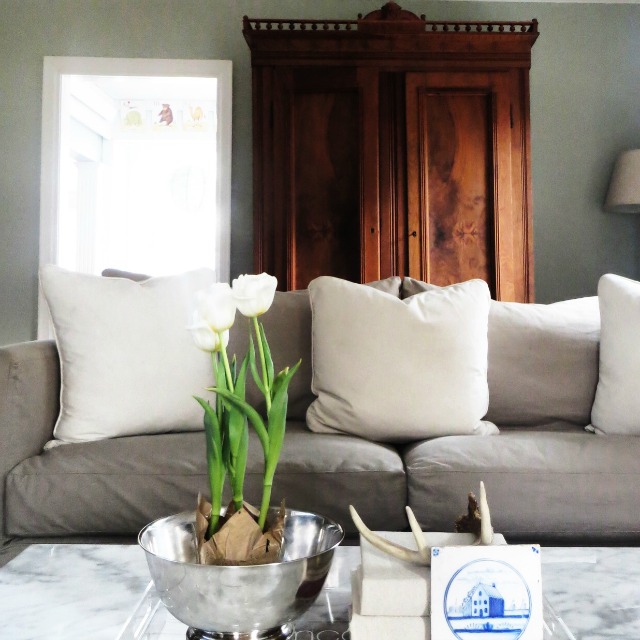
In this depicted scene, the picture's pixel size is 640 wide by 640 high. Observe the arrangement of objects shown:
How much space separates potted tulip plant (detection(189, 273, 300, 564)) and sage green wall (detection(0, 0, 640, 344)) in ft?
10.1

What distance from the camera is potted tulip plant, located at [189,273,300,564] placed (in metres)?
0.71

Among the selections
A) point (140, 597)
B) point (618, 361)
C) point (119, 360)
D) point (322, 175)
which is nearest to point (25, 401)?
point (119, 360)

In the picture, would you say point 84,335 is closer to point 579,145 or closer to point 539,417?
point 539,417

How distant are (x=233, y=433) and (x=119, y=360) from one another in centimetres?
101

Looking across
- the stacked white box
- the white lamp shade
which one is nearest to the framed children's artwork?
the stacked white box

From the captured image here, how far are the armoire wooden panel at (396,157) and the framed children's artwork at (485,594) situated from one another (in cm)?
267

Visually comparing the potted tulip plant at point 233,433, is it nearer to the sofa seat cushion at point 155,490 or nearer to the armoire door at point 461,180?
the sofa seat cushion at point 155,490

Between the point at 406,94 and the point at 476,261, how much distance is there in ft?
3.03

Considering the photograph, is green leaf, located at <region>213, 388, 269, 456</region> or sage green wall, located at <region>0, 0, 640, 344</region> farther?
sage green wall, located at <region>0, 0, 640, 344</region>

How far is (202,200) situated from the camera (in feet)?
20.8

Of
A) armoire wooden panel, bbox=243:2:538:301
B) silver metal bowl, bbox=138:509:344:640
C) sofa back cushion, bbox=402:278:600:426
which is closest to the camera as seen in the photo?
silver metal bowl, bbox=138:509:344:640

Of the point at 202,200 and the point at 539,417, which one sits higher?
the point at 202,200

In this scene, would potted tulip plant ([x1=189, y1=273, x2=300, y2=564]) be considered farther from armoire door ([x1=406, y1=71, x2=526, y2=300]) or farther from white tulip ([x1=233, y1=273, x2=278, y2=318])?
armoire door ([x1=406, y1=71, x2=526, y2=300])

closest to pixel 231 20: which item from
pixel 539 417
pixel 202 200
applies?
pixel 202 200
